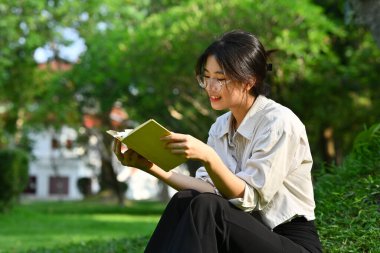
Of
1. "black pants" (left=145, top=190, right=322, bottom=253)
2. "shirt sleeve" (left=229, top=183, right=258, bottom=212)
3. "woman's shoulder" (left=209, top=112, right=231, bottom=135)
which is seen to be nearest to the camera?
"black pants" (left=145, top=190, right=322, bottom=253)

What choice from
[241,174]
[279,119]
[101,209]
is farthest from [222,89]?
[101,209]

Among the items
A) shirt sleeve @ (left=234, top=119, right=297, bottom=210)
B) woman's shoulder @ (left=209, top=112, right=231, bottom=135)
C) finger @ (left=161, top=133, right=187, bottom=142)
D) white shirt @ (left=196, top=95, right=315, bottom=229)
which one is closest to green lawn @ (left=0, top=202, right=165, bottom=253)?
woman's shoulder @ (left=209, top=112, right=231, bottom=135)

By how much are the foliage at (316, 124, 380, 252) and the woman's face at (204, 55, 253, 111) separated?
4.61 feet

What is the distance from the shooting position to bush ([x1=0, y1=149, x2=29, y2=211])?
1677cm

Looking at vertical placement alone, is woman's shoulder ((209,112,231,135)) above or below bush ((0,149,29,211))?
above

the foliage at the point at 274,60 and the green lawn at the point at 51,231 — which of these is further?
the foliage at the point at 274,60

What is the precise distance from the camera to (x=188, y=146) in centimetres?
299

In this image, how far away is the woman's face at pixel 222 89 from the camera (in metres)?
3.35

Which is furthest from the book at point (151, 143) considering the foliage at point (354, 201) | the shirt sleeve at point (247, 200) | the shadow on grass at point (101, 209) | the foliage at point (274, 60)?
the shadow on grass at point (101, 209)

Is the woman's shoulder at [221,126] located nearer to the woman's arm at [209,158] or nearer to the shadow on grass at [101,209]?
the woman's arm at [209,158]

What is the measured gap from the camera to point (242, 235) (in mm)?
3041

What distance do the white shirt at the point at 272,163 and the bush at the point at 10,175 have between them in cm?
1390

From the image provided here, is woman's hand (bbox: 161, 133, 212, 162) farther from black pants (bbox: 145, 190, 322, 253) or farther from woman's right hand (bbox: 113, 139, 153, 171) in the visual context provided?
woman's right hand (bbox: 113, 139, 153, 171)

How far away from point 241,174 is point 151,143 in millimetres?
391
